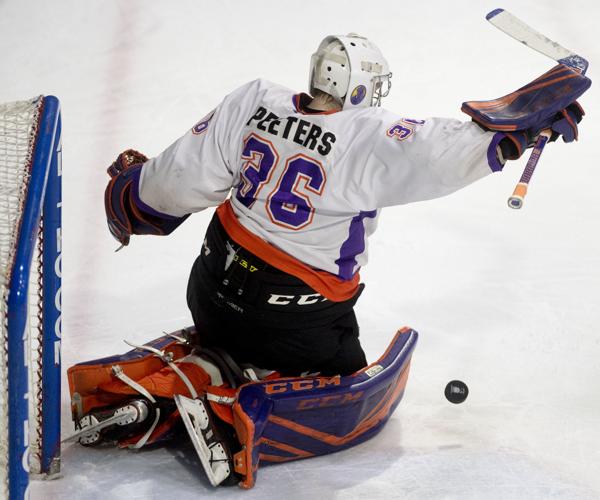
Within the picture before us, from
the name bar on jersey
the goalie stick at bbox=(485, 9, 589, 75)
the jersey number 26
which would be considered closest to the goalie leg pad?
the jersey number 26

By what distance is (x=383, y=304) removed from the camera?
315 centimetres

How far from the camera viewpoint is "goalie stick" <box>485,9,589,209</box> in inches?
80.9

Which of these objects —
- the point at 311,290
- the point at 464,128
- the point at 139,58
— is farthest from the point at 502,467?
the point at 139,58

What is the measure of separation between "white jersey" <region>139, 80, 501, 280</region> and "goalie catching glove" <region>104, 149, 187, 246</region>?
0.06m

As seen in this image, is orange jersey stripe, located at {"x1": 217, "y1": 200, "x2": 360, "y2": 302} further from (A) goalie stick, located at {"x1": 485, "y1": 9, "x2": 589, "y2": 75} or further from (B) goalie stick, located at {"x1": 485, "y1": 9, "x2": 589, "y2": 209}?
(A) goalie stick, located at {"x1": 485, "y1": 9, "x2": 589, "y2": 75}

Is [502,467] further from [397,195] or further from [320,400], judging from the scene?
[397,195]

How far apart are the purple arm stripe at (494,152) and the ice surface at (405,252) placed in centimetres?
68

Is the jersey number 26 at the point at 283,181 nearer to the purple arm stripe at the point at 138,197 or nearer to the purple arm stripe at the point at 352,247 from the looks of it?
the purple arm stripe at the point at 352,247

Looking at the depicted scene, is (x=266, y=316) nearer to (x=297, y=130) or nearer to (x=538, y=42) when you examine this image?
(x=297, y=130)

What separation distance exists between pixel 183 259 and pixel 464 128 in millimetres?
1519

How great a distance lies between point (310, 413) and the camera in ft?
7.48

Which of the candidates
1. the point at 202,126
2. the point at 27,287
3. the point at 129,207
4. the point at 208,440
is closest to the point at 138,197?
the point at 129,207

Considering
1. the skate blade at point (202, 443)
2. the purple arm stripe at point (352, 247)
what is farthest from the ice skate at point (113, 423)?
the purple arm stripe at point (352, 247)

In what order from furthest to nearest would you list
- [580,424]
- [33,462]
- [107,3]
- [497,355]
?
[107,3] → [497,355] → [580,424] → [33,462]
